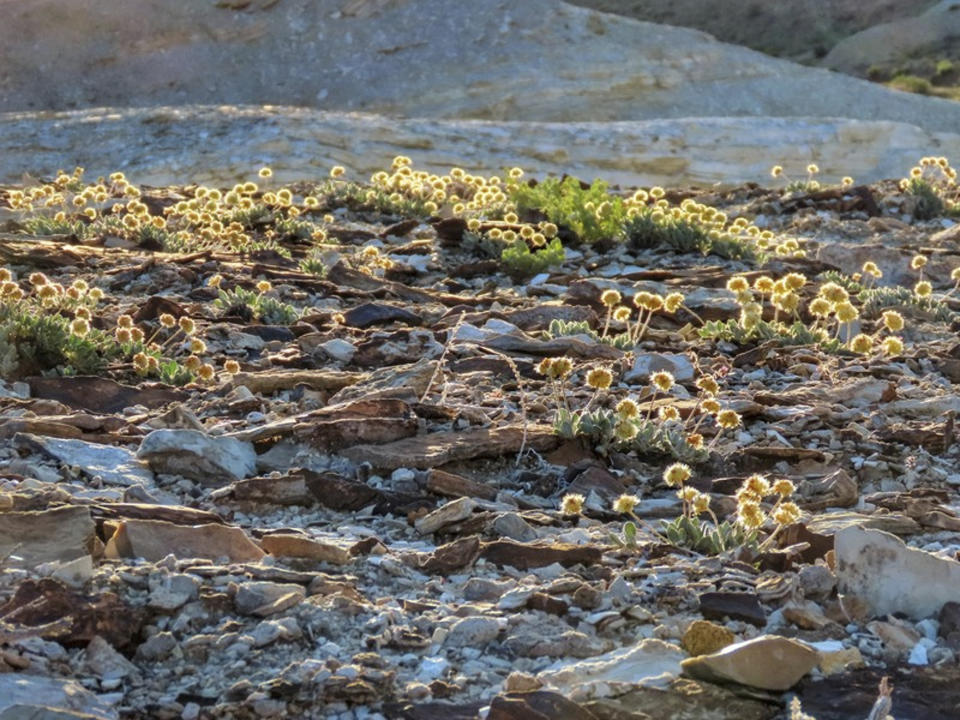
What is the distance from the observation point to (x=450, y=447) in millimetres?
4758

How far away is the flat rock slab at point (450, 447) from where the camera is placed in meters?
4.66

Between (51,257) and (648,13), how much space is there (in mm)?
43194

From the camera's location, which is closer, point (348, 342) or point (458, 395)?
point (458, 395)

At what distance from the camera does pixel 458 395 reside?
5.61 metres

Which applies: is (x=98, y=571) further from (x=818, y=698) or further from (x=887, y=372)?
(x=887, y=372)

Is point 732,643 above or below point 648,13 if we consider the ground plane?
below

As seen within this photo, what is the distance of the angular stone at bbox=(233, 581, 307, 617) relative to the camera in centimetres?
321

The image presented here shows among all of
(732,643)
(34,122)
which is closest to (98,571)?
(732,643)

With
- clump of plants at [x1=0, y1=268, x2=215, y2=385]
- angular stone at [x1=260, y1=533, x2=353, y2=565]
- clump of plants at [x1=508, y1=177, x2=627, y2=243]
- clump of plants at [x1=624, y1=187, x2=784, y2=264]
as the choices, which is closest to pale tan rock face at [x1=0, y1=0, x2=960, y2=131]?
clump of plants at [x1=508, y1=177, x2=627, y2=243]

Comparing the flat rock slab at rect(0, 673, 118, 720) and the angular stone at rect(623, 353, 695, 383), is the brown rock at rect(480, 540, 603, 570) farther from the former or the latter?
the angular stone at rect(623, 353, 695, 383)

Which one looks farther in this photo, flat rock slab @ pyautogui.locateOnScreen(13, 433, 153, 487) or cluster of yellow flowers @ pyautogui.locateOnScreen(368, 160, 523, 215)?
cluster of yellow flowers @ pyautogui.locateOnScreen(368, 160, 523, 215)

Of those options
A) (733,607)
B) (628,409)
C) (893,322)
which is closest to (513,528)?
(628,409)

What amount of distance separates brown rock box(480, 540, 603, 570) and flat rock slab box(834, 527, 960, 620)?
664 millimetres

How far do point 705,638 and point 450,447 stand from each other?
70.7 inches
